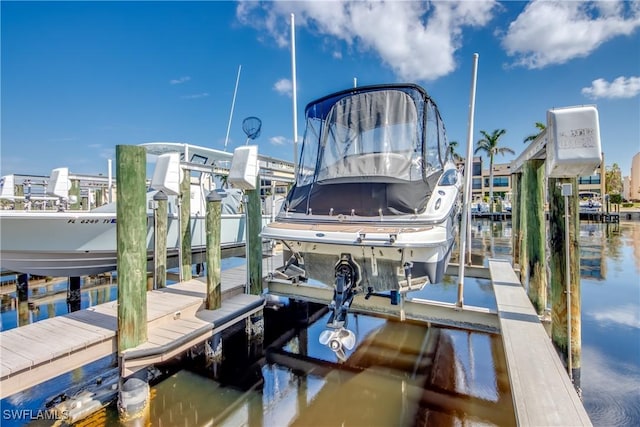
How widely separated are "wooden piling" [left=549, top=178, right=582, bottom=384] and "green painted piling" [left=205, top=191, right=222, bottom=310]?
441 cm

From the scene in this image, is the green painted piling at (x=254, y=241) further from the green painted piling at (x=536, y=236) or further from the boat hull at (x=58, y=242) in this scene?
the green painted piling at (x=536, y=236)

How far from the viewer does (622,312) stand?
21.5ft

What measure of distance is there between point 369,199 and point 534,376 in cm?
224

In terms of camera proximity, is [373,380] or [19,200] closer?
[373,380]

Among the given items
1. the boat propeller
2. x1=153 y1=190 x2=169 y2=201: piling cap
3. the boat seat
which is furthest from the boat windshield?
x1=153 y1=190 x2=169 y2=201: piling cap

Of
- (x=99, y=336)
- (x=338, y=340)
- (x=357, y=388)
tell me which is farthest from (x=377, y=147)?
(x=99, y=336)

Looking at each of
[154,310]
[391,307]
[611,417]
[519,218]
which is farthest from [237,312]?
[519,218]

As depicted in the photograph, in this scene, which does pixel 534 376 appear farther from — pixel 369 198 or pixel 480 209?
pixel 480 209

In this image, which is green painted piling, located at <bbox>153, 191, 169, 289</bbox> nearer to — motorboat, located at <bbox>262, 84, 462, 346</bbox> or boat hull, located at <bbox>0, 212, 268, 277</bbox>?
boat hull, located at <bbox>0, 212, 268, 277</bbox>

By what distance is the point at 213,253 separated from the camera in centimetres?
498

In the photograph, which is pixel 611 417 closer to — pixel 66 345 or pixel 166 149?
pixel 66 345

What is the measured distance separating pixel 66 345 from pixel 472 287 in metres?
8.68

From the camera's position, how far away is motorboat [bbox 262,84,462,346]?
343 centimetres

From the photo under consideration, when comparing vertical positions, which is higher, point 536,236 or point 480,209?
point 480,209
